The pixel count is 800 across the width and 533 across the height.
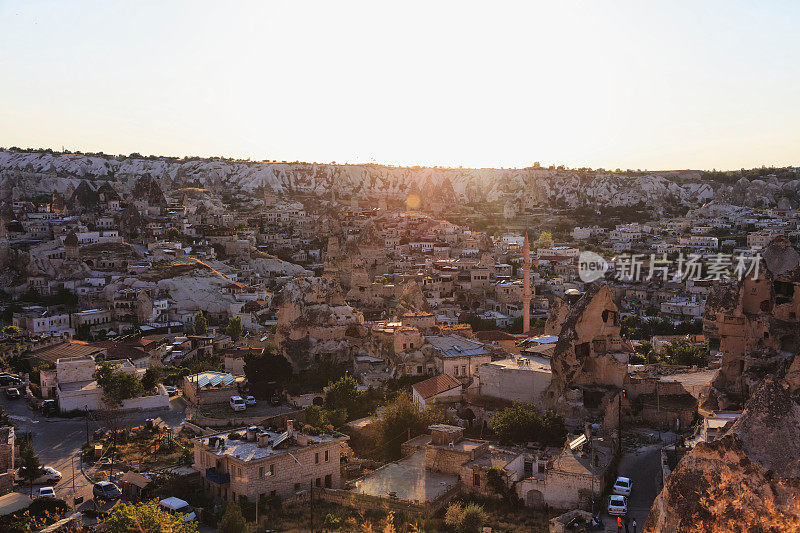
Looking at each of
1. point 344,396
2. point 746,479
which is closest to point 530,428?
point 344,396

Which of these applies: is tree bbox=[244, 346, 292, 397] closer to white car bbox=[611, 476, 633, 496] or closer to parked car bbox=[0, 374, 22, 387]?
parked car bbox=[0, 374, 22, 387]

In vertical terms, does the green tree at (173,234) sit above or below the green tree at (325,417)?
above

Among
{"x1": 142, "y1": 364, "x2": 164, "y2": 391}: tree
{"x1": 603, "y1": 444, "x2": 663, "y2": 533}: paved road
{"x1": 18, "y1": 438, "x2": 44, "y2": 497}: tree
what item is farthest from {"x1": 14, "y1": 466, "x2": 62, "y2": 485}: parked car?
{"x1": 603, "y1": 444, "x2": 663, "y2": 533}: paved road

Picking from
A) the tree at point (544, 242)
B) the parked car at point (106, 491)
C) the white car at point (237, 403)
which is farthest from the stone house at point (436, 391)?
the tree at point (544, 242)

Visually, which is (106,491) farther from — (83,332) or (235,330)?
(83,332)

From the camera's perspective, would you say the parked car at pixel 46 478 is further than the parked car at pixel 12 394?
No

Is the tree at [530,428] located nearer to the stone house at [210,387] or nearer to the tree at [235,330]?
the stone house at [210,387]
